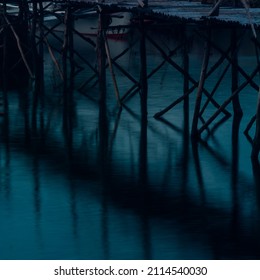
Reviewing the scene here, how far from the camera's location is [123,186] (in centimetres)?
2414

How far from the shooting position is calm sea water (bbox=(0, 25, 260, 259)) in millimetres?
18984

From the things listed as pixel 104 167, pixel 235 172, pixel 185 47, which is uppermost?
pixel 185 47

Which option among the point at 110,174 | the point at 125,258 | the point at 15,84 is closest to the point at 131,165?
the point at 110,174

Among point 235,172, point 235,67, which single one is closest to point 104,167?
point 235,172

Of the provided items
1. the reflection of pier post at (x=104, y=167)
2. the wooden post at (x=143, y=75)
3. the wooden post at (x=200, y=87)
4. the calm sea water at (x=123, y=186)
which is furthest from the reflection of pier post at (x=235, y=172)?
the wooden post at (x=143, y=75)

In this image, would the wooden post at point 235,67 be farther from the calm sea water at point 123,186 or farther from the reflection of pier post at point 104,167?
the reflection of pier post at point 104,167

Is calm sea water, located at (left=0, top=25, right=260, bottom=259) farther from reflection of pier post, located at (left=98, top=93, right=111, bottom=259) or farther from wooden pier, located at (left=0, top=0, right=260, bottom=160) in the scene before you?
wooden pier, located at (left=0, top=0, right=260, bottom=160)

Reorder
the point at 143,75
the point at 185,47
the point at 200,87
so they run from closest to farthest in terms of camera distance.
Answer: the point at 200,87 < the point at 185,47 < the point at 143,75

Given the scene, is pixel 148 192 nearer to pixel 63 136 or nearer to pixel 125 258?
pixel 125 258

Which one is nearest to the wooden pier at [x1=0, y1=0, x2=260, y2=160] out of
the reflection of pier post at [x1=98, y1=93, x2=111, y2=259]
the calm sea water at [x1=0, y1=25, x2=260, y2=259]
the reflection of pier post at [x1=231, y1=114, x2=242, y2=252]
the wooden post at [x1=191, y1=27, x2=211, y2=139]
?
the wooden post at [x1=191, y1=27, x2=211, y2=139]

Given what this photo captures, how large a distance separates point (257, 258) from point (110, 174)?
26.5 ft

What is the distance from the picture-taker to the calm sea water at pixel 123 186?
62.3ft

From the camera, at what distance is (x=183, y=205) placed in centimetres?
2211

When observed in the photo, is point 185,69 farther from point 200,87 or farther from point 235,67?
point 200,87
